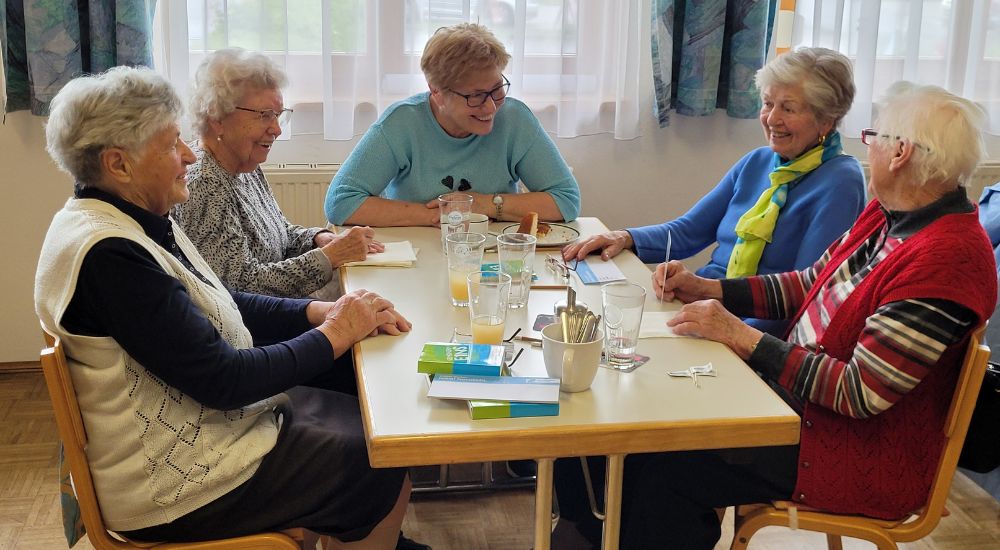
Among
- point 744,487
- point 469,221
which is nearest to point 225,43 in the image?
point 469,221

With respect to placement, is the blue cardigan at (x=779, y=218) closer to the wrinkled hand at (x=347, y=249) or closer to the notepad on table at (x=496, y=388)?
the wrinkled hand at (x=347, y=249)

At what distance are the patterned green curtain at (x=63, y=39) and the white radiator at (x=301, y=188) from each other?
0.55 m

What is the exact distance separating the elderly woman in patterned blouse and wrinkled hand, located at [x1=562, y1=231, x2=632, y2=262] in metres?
0.46

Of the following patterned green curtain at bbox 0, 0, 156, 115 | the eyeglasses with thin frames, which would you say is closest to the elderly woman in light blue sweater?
the eyeglasses with thin frames

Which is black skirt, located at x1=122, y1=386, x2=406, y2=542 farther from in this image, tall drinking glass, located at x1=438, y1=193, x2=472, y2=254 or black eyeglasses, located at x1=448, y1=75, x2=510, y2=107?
black eyeglasses, located at x1=448, y1=75, x2=510, y2=107

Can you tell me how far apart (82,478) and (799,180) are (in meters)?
1.70

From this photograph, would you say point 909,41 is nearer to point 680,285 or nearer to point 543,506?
point 680,285

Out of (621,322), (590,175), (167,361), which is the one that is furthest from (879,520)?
(590,175)

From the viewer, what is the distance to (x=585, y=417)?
142 centimetres

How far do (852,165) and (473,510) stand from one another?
1.31 m

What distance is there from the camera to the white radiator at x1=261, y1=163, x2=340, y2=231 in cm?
325

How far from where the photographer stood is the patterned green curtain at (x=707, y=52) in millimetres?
3355

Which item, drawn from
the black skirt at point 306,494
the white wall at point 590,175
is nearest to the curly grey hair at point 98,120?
the black skirt at point 306,494

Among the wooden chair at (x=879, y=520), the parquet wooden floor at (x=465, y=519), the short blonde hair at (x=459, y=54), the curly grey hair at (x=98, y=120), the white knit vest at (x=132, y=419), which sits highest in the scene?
the short blonde hair at (x=459, y=54)
